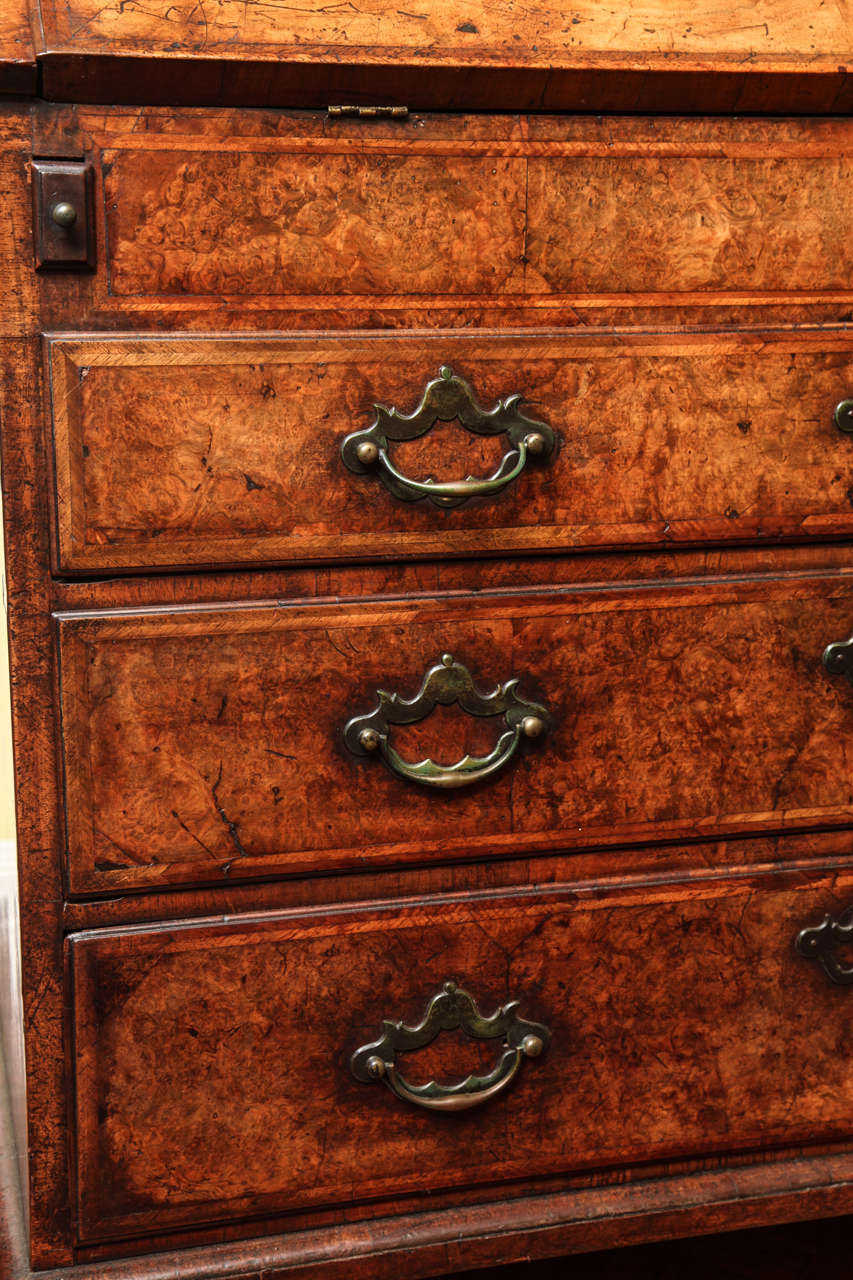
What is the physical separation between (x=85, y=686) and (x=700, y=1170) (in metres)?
0.67

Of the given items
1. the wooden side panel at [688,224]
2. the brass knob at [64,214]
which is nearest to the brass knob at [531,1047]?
the wooden side panel at [688,224]

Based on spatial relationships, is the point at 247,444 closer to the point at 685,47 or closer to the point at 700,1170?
the point at 685,47

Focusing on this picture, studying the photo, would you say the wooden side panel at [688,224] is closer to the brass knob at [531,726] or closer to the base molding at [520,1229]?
the brass knob at [531,726]

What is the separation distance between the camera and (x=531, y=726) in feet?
3.16

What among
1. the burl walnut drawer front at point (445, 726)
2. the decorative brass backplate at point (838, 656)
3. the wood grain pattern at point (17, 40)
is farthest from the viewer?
the decorative brass backplate at point (838, 656)

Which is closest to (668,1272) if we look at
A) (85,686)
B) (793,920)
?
(793,920)

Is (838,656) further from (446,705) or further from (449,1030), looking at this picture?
(449,1030)

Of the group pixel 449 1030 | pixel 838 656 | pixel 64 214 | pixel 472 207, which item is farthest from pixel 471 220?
pixel 449 1030

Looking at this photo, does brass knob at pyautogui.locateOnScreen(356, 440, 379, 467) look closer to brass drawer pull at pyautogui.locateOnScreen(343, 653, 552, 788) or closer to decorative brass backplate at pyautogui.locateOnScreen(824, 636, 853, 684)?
brass drawer pull at pyautogui.locateOnScreen(343, 653, 552, 788)

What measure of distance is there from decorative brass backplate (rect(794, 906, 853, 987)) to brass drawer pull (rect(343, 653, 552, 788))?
310 mm

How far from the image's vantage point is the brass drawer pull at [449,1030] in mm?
982

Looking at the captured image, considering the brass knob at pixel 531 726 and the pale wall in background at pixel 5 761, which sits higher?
the brass knob at pixel 531 726

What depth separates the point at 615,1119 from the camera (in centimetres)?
104

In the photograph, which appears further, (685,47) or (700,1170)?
(700,1170)
